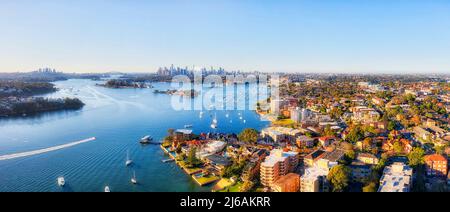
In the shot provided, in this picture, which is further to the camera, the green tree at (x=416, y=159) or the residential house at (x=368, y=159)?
the residential house at (x=368, y=159)

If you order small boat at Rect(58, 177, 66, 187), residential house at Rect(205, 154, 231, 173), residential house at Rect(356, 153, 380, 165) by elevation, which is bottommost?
small boat at Rect(58, 177, 66, 187)

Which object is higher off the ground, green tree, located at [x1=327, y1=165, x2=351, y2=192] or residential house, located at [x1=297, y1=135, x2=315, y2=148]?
green tree, located at [x1=327, y1=165, x2=351, y2=192]

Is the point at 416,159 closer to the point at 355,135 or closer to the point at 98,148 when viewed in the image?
the point at 355,135

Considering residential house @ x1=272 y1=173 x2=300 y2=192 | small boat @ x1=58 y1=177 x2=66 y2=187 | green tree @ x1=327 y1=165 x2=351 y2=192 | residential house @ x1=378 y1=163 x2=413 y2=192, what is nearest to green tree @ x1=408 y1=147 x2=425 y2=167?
residential house @ x1=378 y1=163 x2=413 y2=192

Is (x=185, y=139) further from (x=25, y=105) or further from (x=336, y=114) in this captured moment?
(x=25, y=105)

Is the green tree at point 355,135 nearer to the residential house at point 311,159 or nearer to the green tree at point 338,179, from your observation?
the residential house at point 311,159

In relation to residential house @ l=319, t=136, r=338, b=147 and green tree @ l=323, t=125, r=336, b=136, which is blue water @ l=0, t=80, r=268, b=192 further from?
residential house @ l=319, t=136, r=338, b=147

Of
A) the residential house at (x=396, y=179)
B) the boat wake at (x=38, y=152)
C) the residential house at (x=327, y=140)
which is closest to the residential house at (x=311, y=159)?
the residential house at (x=396, y=179)
